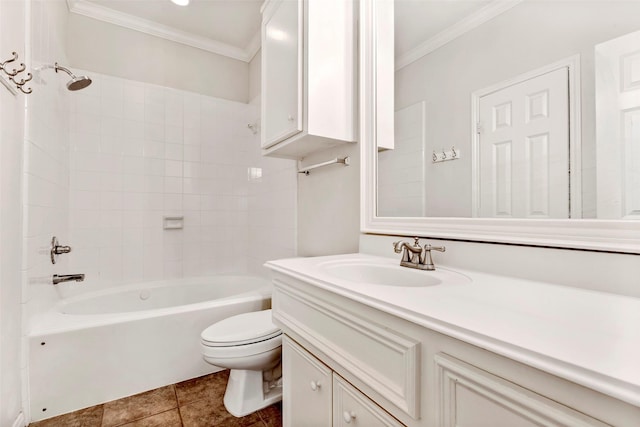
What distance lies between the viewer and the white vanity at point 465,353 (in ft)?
1.14

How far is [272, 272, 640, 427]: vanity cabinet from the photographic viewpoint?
14.4 inches

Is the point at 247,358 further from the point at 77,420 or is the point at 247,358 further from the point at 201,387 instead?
the point at 77,420

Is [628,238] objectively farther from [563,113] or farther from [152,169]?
[152,169]

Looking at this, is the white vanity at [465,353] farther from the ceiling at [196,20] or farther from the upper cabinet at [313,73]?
the ceiling at [196,20]

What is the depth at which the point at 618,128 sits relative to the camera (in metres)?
0.67

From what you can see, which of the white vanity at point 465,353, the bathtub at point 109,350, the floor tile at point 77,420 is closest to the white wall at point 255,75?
the bathtub at point 109,350

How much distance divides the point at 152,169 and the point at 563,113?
2.68 m

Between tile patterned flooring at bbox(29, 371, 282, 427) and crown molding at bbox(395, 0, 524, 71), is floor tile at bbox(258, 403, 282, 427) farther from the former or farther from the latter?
crown molding at bbox(395, 0, 524, 71)

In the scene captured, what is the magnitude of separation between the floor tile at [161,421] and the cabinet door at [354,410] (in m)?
1.03

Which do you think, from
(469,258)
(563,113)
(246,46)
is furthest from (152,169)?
(563,113)

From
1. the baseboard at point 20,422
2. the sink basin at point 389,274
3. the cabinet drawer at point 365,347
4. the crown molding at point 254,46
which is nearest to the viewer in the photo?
the cabinet drawer at point 365,347

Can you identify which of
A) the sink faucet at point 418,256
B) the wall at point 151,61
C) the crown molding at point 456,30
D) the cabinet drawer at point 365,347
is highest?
the wall at point 151,61

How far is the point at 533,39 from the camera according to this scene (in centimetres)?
85

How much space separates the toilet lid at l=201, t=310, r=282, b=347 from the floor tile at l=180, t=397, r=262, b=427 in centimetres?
38
